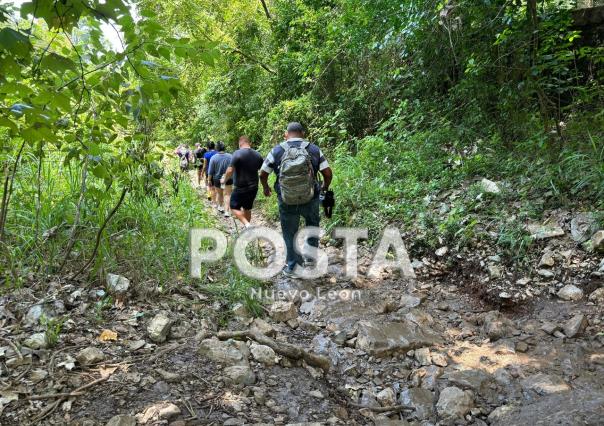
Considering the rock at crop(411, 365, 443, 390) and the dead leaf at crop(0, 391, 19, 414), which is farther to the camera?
the rock at crop(411, 365, 443, 390)

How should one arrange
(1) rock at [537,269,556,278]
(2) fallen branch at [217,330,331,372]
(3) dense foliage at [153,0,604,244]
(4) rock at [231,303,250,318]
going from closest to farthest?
(2) fallen branch at [217,330,331,372]
(4) rock at [231,303,250,318]
(1) rock at [537,269,556,278]
(3) dense foliage at [153,0,604,244]

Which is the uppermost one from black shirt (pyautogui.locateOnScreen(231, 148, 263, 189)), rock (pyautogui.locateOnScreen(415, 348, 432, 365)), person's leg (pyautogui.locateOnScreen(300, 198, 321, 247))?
black shirt (pyautogui.locateOnScreen(231, 148, 263, 189))

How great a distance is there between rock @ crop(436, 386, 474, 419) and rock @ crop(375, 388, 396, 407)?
305mm

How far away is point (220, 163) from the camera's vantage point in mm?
8914

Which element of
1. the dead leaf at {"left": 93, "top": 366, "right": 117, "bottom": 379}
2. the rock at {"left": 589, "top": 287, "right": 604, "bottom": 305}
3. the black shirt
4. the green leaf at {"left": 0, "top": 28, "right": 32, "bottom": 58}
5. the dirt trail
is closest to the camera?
the green leaf at {"left": 0, "top": 28, "right": 32, "bottom": 58}

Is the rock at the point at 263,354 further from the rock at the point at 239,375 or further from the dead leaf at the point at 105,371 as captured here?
the dead leaf at the point at 105,371

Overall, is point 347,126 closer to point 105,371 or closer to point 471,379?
point 471,379

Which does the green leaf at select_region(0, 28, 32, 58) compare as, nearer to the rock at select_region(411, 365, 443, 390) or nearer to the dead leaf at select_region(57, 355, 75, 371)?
the dead leaf at select_region(57, 355, 75, 371)

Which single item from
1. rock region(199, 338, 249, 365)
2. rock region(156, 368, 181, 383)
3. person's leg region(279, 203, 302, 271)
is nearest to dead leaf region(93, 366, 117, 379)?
rock region(156, 368, 181, 383)

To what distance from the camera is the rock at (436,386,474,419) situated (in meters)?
2.77

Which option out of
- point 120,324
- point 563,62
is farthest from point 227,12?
point 120,324

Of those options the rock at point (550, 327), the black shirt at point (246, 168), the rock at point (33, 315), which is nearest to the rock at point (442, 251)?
the rock at point (550, 327)

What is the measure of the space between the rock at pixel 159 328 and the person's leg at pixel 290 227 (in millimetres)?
2061

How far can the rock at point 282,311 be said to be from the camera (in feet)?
13.2
